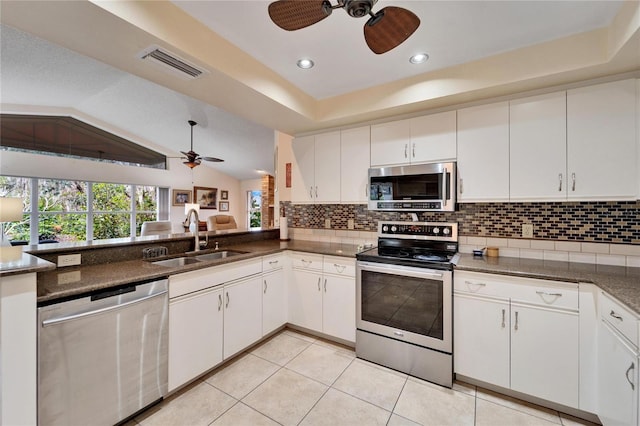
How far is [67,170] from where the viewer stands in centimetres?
598

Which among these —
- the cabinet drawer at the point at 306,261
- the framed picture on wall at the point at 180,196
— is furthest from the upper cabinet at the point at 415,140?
the framed picture on wall at the point at 180,196

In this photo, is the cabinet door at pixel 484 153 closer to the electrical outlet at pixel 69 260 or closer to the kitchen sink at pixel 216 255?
the kitchen sink at pixel 216 255

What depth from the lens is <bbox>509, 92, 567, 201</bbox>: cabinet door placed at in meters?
1.98

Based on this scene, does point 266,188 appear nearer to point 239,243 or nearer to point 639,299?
point 239,243

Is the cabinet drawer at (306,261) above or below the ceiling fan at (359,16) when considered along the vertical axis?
below

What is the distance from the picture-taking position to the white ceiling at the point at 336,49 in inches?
57.7

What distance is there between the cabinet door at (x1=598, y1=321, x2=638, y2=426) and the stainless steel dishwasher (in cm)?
254

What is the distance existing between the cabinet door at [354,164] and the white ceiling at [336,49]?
0.16m

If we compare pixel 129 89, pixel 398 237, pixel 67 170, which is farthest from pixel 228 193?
pixel 398 237

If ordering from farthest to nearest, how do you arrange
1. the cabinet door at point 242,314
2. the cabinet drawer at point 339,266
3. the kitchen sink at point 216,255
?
the kitchen sink at point 216,255
the cabinet drawer at point 339,266
the cabinet door at point 242,314

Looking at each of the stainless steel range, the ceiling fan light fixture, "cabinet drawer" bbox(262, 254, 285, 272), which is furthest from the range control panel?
the ceiling fan light fixture

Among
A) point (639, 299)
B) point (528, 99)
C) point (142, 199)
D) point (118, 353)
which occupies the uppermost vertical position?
point (528, 99)

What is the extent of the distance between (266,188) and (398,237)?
5110 mm

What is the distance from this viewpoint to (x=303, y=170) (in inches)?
127
